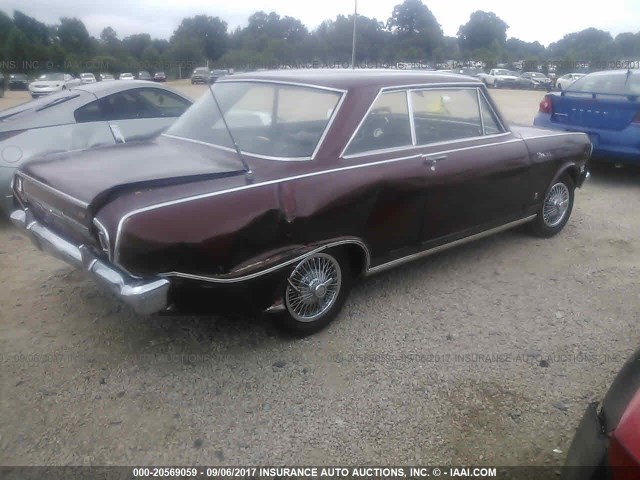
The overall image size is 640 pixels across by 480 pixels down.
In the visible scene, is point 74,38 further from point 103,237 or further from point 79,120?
point 103,237

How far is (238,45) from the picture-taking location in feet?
44.1

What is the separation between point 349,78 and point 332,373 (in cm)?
187

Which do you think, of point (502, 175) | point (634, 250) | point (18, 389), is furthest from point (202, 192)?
point (634, 250)

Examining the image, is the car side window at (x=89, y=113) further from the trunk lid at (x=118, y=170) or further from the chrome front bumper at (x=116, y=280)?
the chrome front bumper at (x=116, y=280)

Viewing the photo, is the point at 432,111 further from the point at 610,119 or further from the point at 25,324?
the point at 610,119

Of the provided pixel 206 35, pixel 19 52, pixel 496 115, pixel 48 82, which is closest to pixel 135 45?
pixel 19 52

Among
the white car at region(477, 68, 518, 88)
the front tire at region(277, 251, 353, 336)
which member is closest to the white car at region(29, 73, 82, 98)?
the front tire at region(277, 251, 353, 336)

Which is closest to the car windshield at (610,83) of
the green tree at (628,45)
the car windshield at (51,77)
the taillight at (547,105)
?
the taillight at (547,105)

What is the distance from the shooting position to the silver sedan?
484cm

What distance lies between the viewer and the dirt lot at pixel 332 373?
Answer: 245 cm

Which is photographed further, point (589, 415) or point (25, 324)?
point (25, 324)

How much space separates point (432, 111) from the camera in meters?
3.94

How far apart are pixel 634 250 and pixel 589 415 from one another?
3.56m

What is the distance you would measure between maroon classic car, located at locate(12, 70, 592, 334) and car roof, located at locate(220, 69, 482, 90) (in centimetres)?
2
